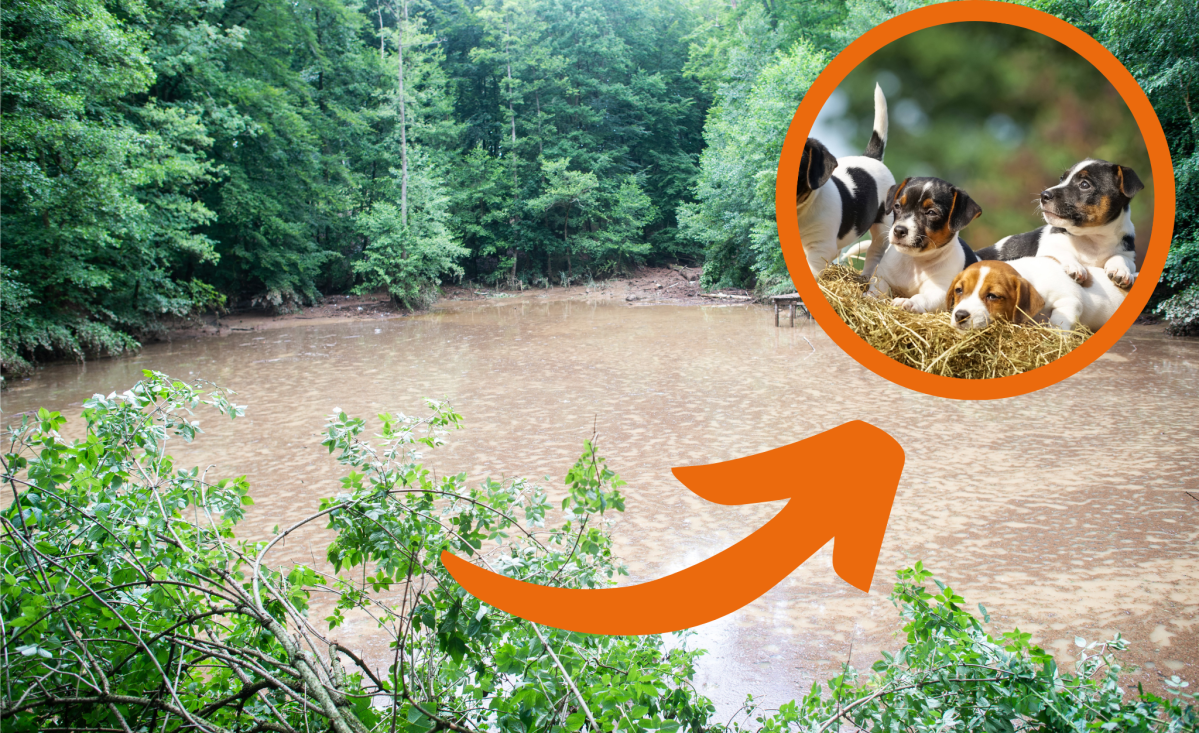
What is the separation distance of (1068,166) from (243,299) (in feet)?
64.9

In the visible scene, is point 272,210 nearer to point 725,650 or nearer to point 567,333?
point 567,333

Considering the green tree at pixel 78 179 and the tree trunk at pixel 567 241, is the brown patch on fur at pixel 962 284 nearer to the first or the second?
the green tree at pixel 78 179

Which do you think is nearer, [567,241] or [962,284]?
[962,284]

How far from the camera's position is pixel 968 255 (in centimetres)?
100

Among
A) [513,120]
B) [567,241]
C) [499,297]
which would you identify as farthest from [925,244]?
[513,120]

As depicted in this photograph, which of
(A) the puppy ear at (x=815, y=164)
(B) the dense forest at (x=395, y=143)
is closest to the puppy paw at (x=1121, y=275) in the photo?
(A) the puppy ear at (x=815, y=164)

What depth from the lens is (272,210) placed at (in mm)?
16125

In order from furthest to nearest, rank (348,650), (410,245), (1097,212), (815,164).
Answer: (410,245), (348,650), (815,164), (1097,212)

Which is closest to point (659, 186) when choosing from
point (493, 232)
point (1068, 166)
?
point (493, 232)

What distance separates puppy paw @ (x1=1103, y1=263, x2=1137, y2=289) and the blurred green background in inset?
35mm

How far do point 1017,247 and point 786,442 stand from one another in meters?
5.41

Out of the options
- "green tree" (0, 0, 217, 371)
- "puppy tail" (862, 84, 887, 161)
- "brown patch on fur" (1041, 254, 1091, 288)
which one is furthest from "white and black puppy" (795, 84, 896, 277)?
"green tree" (0, 0, 217, 371)

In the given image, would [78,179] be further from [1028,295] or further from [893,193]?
[1028,295]

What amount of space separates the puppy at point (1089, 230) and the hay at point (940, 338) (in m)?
0.10
